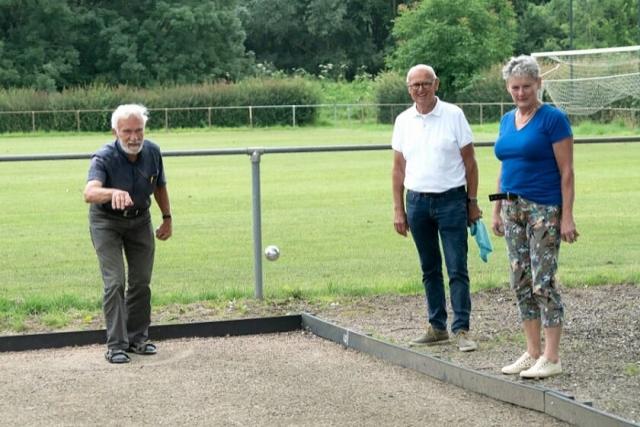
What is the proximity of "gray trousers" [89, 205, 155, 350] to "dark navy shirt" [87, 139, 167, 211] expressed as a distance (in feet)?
0.44

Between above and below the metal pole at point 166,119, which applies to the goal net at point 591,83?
above

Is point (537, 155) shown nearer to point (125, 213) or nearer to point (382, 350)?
point (382, 350)

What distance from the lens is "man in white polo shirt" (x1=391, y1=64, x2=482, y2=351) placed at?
8375mm

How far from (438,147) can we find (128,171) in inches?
84.2

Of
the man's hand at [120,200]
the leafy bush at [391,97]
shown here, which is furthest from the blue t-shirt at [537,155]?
the leafy bush at [391,97]

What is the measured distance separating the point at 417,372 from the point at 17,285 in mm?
5626

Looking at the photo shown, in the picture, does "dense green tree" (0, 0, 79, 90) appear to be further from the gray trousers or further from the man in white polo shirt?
the man in white polo shirt

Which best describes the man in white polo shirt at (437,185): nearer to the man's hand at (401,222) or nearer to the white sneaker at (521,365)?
the man's hand at (401,222)

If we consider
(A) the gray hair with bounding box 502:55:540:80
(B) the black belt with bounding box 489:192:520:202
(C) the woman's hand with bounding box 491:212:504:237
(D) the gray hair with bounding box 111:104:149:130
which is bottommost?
(C) the woman's hand with bounding box 491:212:504:237

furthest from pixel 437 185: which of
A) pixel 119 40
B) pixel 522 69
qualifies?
pixel 119 40

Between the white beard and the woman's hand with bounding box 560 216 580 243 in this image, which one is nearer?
the woman's hand with bounding box 560 216 580 243

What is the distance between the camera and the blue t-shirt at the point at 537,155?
7.21 metres

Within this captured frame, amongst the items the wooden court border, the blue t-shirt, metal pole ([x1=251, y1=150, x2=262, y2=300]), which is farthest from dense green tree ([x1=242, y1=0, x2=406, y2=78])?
the blue t-shirt

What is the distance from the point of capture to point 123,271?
28.4 feet
